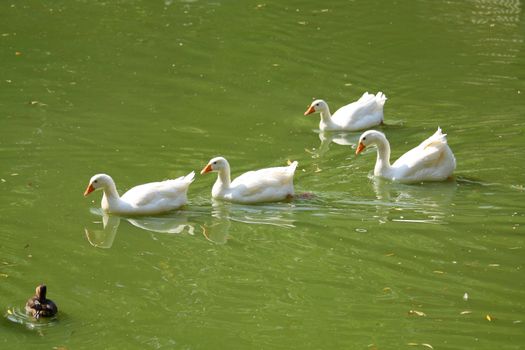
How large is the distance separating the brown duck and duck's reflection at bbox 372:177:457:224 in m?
4.08

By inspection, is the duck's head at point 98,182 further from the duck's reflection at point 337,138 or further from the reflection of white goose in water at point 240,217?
the duck's reflection at point 337,138

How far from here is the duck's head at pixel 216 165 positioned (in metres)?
12.3

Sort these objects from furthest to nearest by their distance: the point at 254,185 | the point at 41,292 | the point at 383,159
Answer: the point at 383,159 → the point at 254,185 → the point at 41,292

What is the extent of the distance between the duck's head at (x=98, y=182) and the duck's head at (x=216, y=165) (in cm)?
115

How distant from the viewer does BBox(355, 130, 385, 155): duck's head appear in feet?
43.8

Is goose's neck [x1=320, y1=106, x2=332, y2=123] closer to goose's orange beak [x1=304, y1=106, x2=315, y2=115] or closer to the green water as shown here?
goose's orange beak [x1=304, y1=106, x2=315, y2=115]

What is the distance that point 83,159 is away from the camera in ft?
44.1

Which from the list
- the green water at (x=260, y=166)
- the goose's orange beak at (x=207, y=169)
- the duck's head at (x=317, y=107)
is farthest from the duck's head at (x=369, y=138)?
the goose's orange beak at (x=207, y=169)

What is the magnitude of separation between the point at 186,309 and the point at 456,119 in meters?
7.13

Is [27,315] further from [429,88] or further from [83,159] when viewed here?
[429,88]

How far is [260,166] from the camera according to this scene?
13.4 metres

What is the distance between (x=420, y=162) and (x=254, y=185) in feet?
7.12

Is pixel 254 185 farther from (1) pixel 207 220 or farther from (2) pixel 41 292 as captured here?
(2) pixel 41 292

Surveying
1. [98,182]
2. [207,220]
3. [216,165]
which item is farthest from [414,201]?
[98,182]
